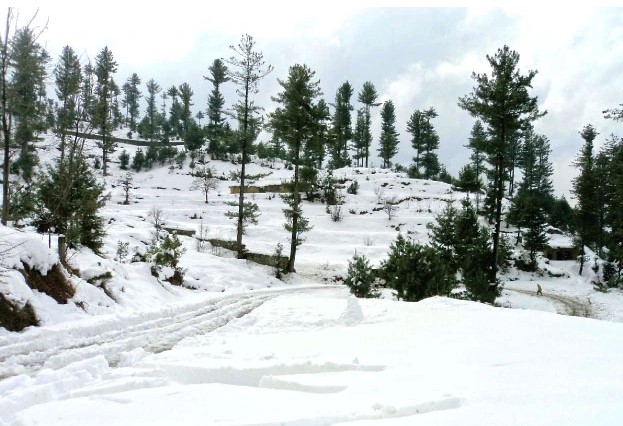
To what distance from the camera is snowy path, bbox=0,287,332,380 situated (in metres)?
5.71

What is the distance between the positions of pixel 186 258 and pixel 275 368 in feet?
56.8

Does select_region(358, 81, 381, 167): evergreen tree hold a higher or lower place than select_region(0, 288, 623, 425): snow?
higher

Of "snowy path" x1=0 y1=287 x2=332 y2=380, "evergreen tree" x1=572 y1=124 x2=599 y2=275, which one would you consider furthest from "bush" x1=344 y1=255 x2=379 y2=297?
"evergreen tree" x1=572 y1=124 x2=599 y2=275

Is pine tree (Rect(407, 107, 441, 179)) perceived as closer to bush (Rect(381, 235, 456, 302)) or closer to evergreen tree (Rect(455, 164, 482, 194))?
evergreen tree (Rect(455, 164, 482, 194))

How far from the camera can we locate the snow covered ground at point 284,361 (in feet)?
10.6

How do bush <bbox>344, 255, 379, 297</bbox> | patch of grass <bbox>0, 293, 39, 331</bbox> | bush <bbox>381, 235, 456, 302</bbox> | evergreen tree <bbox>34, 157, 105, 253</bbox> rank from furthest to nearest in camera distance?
1. bush <bbox>344, 255, 379, 297</bbox>
2. bush <bbox>381, 235, 456, 302</bbox>
3. evergreen tree <bbox>34, 157, 105, 253</bbox>
4. patch of grass <bbox>0, 293, 39, 331</bbox>

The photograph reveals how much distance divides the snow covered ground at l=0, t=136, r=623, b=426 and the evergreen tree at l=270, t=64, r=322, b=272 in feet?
34.2

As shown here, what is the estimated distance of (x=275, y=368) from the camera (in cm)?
482

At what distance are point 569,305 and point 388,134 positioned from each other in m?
50.3

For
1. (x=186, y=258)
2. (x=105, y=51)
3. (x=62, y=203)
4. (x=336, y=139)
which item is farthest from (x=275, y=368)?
(x=105, y=51)

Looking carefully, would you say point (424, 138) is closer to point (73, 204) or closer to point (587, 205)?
point (587, 205)

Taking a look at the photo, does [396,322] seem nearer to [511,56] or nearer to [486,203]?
[511,56]

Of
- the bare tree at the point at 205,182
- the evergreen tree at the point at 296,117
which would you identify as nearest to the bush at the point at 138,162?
the bare tree at the point at 205,182

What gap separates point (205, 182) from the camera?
4881cm
